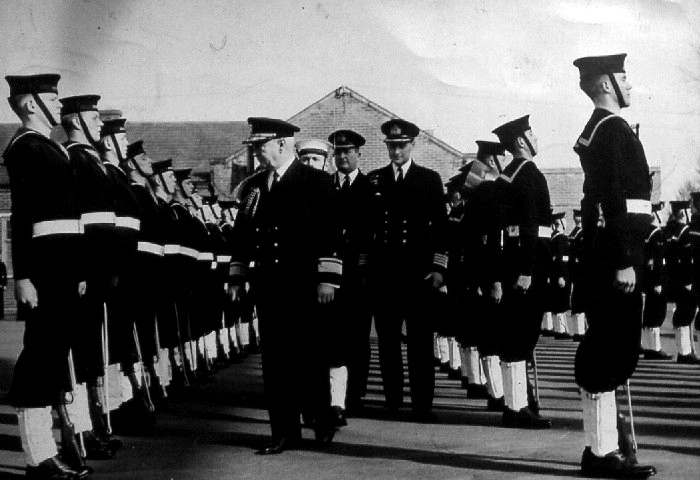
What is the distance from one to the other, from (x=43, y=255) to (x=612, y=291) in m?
3.52

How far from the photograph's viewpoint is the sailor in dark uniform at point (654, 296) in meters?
15.3

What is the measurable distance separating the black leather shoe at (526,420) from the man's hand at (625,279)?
237 centimetres

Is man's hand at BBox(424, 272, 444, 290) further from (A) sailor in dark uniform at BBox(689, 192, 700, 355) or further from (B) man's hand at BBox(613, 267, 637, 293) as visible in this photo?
(A) sailor in dark uniform at BBox(689, 192, 700, 355)

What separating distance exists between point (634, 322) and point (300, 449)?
2634 millimetres

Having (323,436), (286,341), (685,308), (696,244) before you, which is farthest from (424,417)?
(685,308)

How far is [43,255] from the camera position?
6664mm

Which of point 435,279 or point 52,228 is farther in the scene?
point 435,279

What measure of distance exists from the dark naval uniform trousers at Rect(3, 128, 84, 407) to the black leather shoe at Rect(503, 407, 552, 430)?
142 inches

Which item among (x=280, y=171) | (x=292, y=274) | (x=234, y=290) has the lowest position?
(x=234, y=290)

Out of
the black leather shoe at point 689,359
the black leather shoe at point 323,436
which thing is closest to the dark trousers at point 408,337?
the black leather shoe at point 323,436

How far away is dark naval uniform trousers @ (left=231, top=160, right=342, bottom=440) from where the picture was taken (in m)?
7.73

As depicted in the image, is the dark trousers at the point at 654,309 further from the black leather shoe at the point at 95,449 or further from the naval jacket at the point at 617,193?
the black leather shoe at the point at 95,449

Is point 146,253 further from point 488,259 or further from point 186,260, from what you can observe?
point 488,259

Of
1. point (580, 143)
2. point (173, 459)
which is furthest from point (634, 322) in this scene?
point (173, 459)
